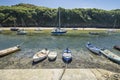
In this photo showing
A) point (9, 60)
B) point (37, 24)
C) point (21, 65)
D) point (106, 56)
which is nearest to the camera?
point (21, 65)

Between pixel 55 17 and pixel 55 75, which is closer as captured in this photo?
pixel 55 75

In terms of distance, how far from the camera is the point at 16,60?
3769 cm

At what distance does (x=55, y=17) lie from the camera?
140 meters

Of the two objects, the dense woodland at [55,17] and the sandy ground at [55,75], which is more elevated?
the dense woodland at [55,17]

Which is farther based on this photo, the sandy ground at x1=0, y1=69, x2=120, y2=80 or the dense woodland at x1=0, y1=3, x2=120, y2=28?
the dense woodland at x1=0, y1=3, x2=120, y2=28

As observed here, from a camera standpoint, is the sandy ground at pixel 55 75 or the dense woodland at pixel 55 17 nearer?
the sandy ground at pixel 55 75

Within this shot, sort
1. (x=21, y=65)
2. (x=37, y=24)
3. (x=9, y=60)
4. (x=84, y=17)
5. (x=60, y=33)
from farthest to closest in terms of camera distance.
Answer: (x=84, y=17) < (x=37, y=24) < (x=60, y=33) < (x=9, y=60) < (x=21, y=65)

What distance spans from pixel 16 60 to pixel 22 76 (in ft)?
38.7

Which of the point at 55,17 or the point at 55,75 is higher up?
the point at 55,17

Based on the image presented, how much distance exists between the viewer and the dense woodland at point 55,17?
135m

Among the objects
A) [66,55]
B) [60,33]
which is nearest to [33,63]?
[66,55]

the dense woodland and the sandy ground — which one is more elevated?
the dense woodland

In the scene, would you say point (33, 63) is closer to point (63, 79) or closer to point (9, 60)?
point (9, 60)

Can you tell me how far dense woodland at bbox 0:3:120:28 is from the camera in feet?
444
